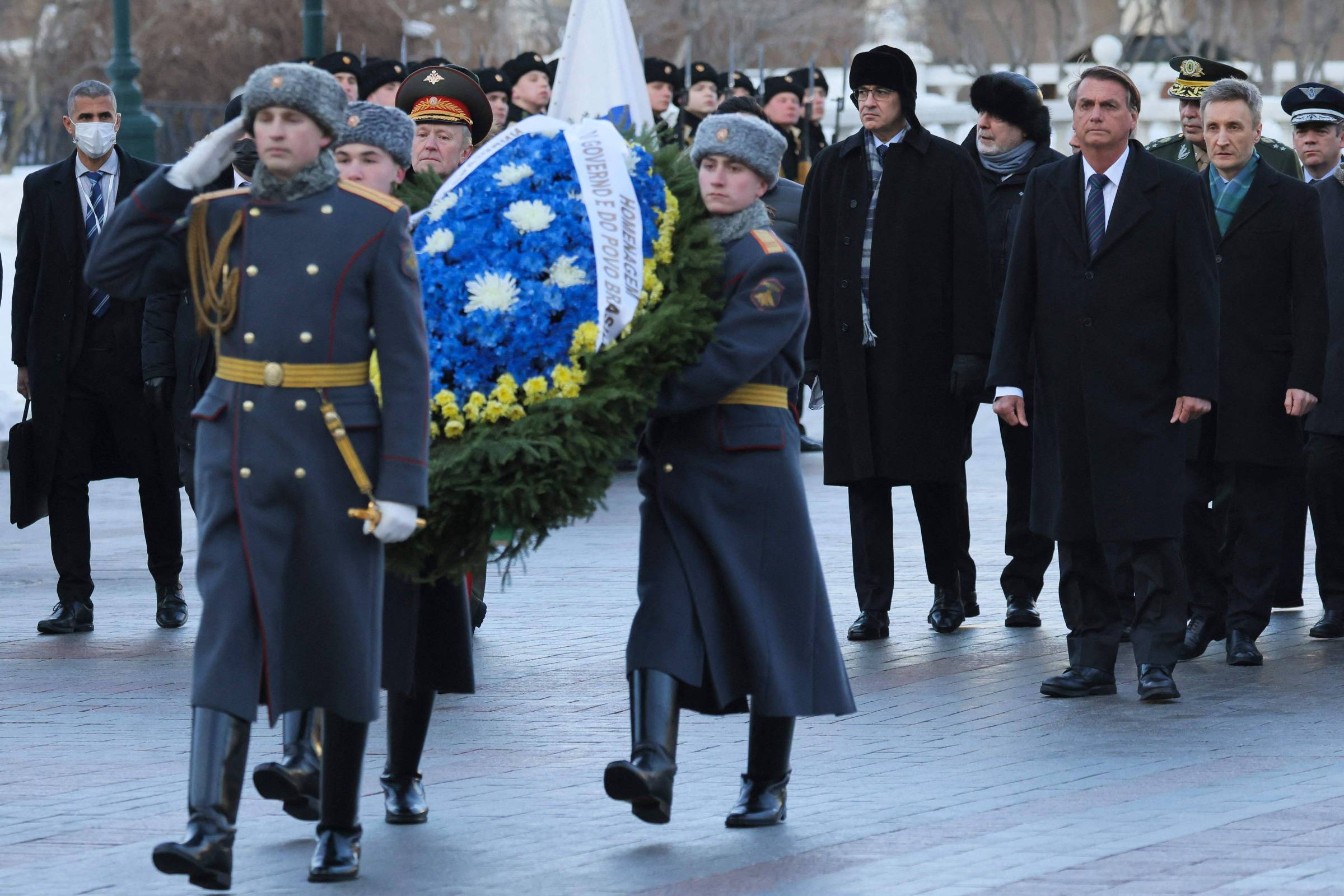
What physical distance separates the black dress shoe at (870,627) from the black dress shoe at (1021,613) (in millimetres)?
576

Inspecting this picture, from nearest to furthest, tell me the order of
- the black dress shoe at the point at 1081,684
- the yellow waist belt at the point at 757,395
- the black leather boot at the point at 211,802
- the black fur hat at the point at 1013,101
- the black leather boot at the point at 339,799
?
the black leather boot at the point at 211,802 < the black leather boot at the point at 339,799 < the yellow waist belt at the point at 757,395 < the black dress shoe at the point at 1081,684 < the black fur hat at the point at 1013,101

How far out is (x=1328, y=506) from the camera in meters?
9.63

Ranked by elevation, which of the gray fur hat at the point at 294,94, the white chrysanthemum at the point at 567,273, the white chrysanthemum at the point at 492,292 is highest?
the gray fur hat at the point at 294,94

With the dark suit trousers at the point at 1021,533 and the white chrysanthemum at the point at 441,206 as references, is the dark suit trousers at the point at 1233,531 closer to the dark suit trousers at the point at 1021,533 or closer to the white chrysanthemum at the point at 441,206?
the dark suit trousers at the point at 1021,533

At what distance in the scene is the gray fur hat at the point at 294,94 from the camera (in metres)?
5.46

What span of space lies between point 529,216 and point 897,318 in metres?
3.59

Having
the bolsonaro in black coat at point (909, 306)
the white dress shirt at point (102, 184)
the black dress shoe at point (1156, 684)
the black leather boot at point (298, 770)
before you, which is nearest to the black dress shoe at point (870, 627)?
the bolsonaro in black coat at point (909, 306)

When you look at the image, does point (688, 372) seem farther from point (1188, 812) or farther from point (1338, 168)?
point (1338, 168)

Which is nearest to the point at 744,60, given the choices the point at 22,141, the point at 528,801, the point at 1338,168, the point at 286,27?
the point at 286,27

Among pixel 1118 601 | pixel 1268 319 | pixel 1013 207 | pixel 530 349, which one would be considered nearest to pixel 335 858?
pixel 530 349

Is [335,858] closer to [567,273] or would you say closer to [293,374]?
[293,374]

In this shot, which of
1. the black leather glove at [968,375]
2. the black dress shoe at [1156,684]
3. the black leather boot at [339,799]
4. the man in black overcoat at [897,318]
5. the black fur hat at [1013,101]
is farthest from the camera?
the black fur hat at [1013,101]

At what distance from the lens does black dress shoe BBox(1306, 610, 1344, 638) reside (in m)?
9.32

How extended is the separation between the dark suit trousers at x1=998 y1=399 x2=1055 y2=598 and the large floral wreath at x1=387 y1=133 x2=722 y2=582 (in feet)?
12.0
